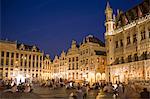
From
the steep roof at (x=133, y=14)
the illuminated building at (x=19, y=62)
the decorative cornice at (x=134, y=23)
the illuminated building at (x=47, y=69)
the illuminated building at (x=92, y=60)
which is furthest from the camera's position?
the illuminated building at (x=47, y=69)

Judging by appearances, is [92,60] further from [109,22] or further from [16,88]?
[16,88]

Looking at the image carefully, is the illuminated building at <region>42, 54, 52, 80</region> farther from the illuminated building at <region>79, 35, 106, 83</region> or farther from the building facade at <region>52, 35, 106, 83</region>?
the illuminated building at <region>79, 35, 106, 83</region>

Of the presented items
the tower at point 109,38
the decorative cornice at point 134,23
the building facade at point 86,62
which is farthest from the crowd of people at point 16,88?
the building facade at point 86,62

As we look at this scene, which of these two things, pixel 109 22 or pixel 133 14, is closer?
pixel 133 14

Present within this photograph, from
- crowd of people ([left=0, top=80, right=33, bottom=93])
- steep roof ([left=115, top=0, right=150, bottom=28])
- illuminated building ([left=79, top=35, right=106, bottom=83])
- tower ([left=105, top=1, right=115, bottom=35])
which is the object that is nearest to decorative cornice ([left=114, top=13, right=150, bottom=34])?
steep roof ([left=115, top=0, right=150, bottom=28])

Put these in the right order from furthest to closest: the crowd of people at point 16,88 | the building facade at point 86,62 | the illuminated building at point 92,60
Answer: the building facade at point 86,62, the illuminated building at point 92,60, the crowd of people at point 16,88

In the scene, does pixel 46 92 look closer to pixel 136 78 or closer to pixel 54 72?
pixel 136 78

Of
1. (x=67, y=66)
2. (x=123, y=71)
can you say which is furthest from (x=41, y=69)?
(x=123, y=71)

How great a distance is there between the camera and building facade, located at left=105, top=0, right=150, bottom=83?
38438 millimetres

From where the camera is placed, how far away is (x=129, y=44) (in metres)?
43.3

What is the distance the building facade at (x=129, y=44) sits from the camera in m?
38.4

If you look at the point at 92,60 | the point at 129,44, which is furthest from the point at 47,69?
the point at 129,44

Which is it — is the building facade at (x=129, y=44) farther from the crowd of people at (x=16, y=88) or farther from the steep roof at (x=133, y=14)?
the crowd of people at (x=16, y=88)

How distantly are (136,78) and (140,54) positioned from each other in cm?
411
